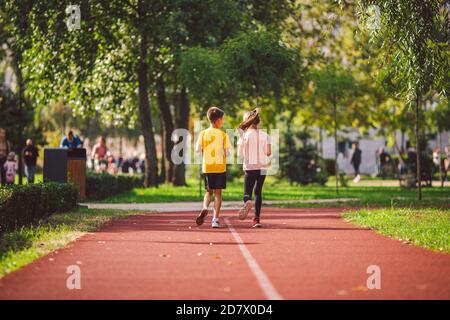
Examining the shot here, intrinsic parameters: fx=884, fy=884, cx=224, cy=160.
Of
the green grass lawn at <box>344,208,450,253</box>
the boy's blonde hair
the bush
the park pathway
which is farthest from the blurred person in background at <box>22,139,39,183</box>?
the boy's blonde hair

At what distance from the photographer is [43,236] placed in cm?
1343

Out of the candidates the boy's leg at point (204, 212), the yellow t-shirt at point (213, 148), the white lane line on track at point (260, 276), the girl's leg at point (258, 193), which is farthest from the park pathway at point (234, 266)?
the yellow t-shirt at point (213, 148)

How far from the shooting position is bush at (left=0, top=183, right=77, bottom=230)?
14180 mm

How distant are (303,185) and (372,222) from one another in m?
23.2

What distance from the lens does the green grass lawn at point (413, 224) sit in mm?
12672

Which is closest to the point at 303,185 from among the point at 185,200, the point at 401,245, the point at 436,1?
the point at 185,200

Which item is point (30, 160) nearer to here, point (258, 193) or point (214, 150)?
point (258, 193)

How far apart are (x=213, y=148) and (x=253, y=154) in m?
0.79

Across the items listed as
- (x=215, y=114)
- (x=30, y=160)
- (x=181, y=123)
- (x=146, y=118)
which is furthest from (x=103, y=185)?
(x=215, y=114)

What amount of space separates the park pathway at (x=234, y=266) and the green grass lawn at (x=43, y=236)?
233mm

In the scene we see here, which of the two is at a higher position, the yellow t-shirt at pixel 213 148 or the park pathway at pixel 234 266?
the yellow t-shirt at pixel 213 148

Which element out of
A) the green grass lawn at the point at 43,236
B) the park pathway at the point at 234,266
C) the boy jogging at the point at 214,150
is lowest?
the park pathway at the point at 234,266

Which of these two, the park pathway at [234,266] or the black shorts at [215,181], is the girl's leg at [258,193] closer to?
the park pathway at [234,266]
